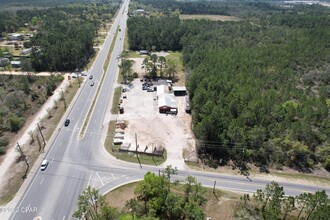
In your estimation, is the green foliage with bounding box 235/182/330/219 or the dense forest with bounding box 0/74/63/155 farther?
the dense forest with bounding box 0/74/63/155

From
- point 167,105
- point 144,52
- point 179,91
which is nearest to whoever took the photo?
point 167,105

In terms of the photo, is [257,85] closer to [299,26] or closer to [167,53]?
[167,53]

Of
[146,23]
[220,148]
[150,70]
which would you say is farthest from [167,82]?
[146,23]

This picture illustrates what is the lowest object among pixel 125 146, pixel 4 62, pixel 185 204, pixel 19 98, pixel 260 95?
pixel 125 146

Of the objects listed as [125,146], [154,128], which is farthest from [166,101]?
[125,146]

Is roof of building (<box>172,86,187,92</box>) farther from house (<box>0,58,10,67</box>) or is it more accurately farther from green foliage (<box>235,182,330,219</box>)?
house (<box>0,58,10,67</box>)

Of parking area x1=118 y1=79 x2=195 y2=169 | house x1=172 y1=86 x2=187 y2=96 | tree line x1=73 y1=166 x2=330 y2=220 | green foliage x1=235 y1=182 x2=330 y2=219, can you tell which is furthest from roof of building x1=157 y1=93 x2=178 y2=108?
green foliage x1=235 y1=182 x2=330 y2=219

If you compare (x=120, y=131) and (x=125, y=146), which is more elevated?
(x=125, y=146)

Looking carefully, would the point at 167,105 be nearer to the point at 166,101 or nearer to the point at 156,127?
the point at 166,101
